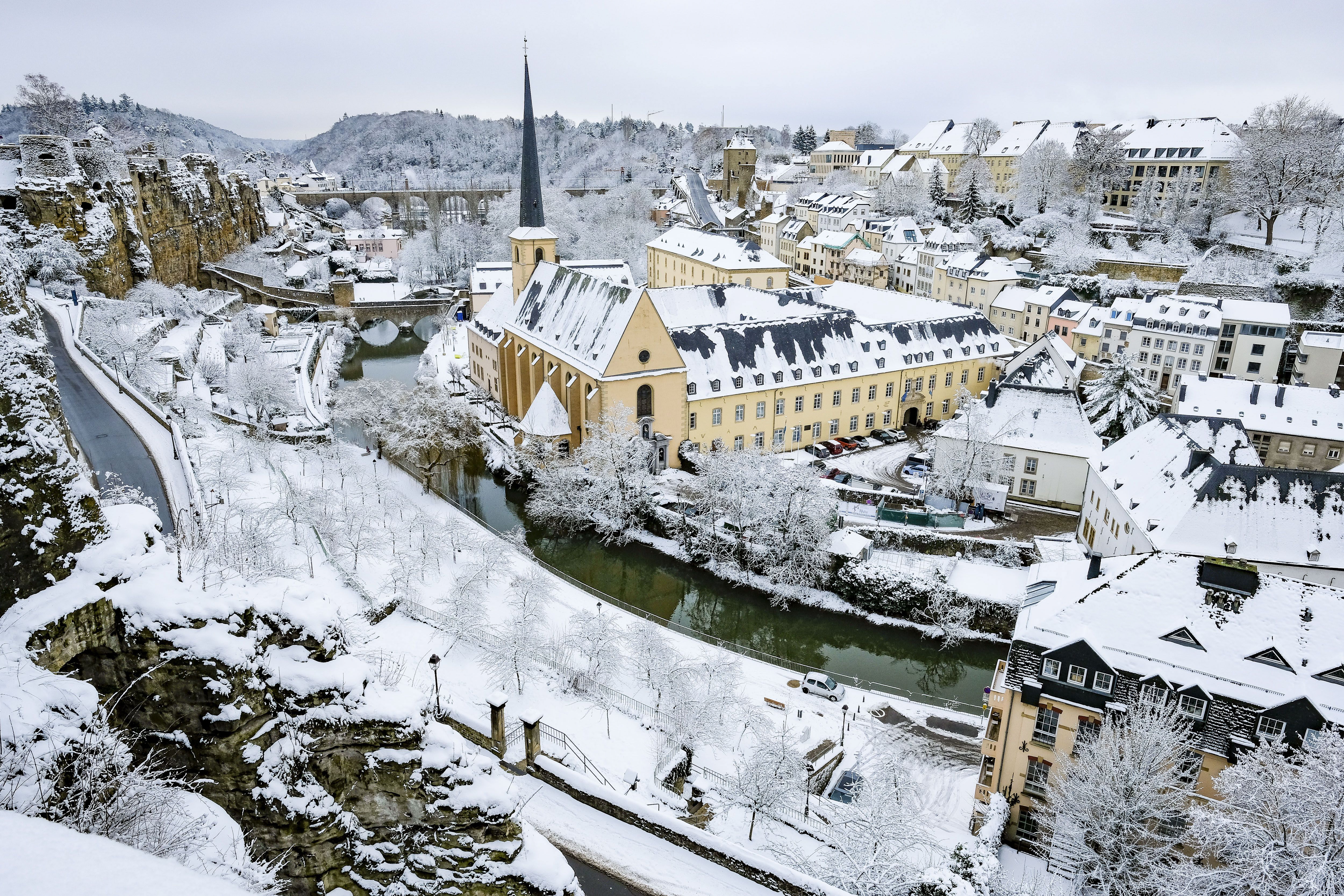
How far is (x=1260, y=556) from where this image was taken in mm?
25656

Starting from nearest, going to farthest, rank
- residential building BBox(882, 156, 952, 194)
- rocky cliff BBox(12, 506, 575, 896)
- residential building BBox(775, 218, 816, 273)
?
rocky cliff BBox(12, 506, 575, 896) → residential building BBox(775, 218, 816, 273) → residential building BBox(882, 156, 952, 194)

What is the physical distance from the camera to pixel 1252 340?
50812 millimetres

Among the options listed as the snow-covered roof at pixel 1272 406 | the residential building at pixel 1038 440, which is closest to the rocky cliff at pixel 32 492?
the residential building at pixel 1038 440

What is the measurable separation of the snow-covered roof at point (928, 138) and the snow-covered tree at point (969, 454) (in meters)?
89.4

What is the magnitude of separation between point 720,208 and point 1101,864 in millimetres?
120859

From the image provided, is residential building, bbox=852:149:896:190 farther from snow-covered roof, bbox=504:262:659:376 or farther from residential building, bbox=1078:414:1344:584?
residential building, bbox=1078:414:1344:584

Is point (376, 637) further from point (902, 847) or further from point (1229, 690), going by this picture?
point (1229, 690)

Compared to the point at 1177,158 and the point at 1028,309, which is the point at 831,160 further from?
the point at 1028,309

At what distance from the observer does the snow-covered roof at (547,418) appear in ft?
135

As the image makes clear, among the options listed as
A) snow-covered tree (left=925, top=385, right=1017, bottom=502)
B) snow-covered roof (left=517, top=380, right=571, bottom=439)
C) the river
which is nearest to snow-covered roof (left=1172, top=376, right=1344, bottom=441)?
snow-covered tree (left=925, top=385, right=1017, bottom=502)

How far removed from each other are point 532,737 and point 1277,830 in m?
14.3

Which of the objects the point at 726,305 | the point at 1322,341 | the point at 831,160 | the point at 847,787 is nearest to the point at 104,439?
the point at 847,787

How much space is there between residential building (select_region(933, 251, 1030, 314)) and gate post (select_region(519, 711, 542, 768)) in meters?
57.2

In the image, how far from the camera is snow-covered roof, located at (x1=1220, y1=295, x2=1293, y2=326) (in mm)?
50312
